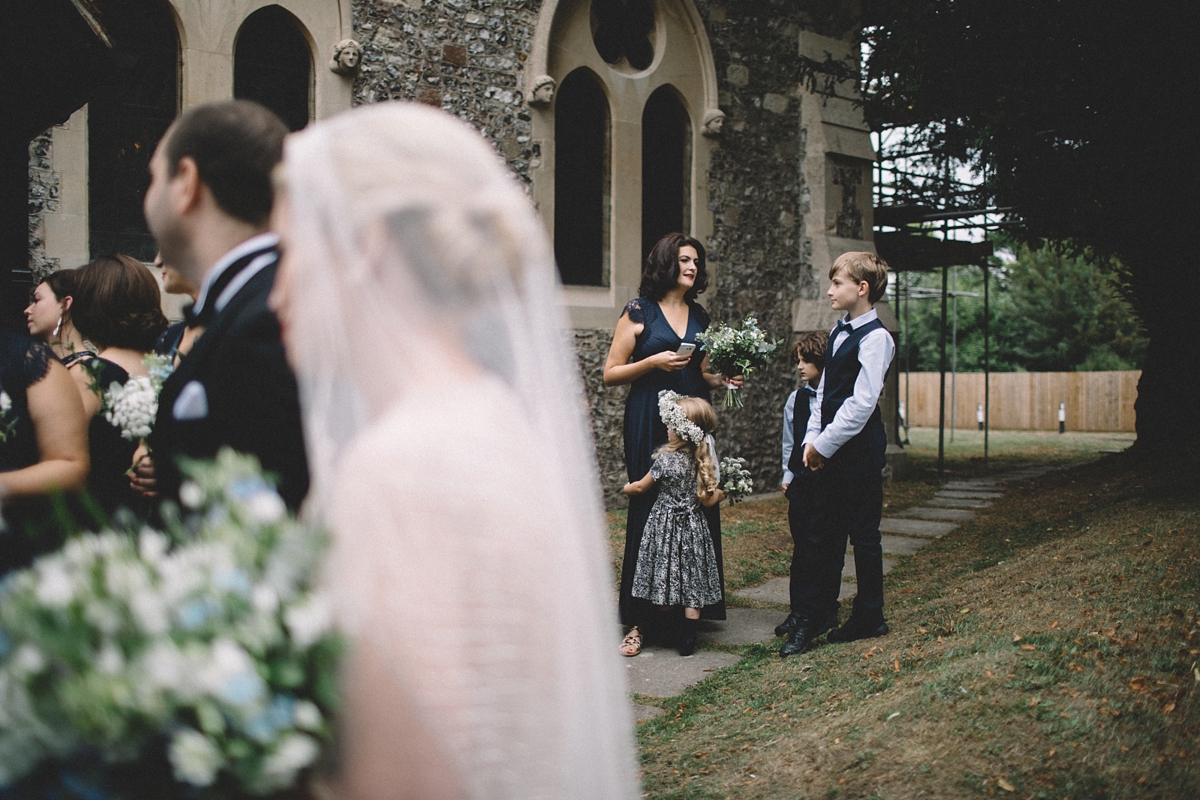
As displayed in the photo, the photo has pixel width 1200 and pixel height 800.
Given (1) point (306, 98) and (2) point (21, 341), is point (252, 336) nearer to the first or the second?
(2) point (21, 341)

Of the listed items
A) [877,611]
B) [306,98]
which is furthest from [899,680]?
[306,98]

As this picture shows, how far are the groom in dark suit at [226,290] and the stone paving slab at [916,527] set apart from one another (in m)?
8.01

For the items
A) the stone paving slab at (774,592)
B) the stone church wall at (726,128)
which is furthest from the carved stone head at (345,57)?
the stone paving slab at (774,592)

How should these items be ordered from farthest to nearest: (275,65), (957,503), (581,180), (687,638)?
1. (957,503)
2. (581,180)
3. (275,65)
4. (687,638)

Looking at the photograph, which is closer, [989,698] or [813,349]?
[989,698]

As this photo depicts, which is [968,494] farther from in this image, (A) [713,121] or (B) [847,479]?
(B) [847,479]

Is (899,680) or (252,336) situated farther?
(899,680)

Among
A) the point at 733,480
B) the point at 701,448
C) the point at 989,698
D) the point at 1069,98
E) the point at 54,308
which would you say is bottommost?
the point at 989,698

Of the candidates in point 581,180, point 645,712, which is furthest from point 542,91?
point 645,712

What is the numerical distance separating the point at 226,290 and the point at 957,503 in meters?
10.5

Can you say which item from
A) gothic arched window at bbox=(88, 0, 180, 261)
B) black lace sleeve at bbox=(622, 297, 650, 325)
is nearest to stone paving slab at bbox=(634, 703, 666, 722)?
black lace sleeve at bbox=(622, 297, 650, 325)

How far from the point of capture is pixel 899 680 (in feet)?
13.9

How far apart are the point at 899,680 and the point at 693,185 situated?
7.69 m

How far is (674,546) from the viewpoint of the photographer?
209 inches
